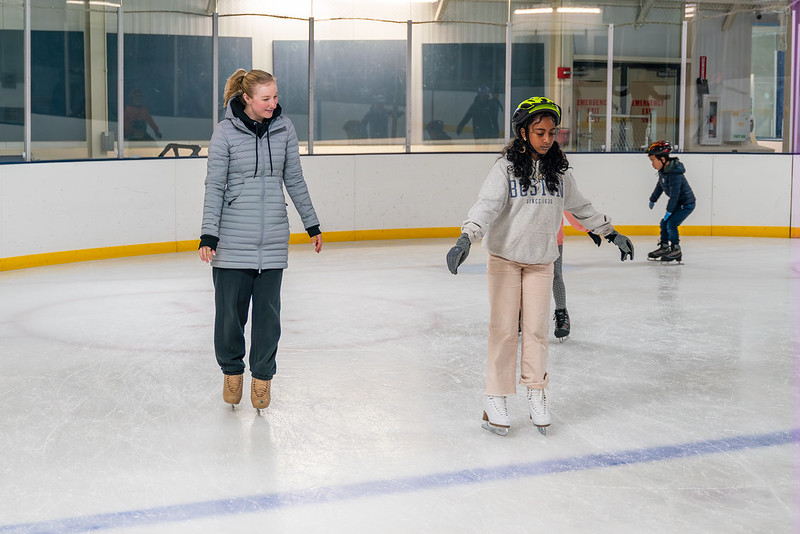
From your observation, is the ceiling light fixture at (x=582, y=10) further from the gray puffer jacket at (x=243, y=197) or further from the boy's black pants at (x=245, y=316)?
the boy's black pants at (x=245, y=316)

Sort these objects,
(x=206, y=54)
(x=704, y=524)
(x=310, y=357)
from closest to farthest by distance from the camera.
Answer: (x=704, y=524) → (x=310, y=357) → (x=206, y=54)

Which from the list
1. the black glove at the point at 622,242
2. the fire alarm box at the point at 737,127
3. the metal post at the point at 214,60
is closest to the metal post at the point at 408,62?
the metal post at the point at 214,60

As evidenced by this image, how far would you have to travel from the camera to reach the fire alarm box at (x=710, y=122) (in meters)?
12.2

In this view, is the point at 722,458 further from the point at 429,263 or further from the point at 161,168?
the point at 161,168

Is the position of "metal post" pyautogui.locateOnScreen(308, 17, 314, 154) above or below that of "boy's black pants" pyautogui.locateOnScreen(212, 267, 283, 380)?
above

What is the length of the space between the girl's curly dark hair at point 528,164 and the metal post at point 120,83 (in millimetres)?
6385

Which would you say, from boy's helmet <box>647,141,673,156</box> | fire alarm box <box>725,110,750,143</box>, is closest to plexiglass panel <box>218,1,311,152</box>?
boy's helmet <box>647,141,673,156</box>

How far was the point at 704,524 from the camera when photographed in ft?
10.7

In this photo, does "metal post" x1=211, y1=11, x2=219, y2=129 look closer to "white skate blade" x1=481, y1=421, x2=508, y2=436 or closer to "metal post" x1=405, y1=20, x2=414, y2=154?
"metal post" x1=405, y1=20, x2=414, y2=154

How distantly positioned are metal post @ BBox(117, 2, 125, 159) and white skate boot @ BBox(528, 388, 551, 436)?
6426 mm

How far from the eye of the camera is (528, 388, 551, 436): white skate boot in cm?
423

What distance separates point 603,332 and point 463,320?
869mm

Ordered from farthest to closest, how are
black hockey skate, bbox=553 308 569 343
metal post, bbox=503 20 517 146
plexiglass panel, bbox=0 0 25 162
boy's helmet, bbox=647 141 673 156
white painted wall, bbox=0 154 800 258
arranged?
metal post, bbox=503 20 517 146 < boy's helmet, bbox=647 141 673 156 < white painted wall, bbox=0 154 800 258 < plexiglass panel, bbox=0 0 25 162 < black hockey skate, bbox=553 308 569 343

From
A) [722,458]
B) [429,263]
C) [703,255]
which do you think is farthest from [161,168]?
[722,458]
